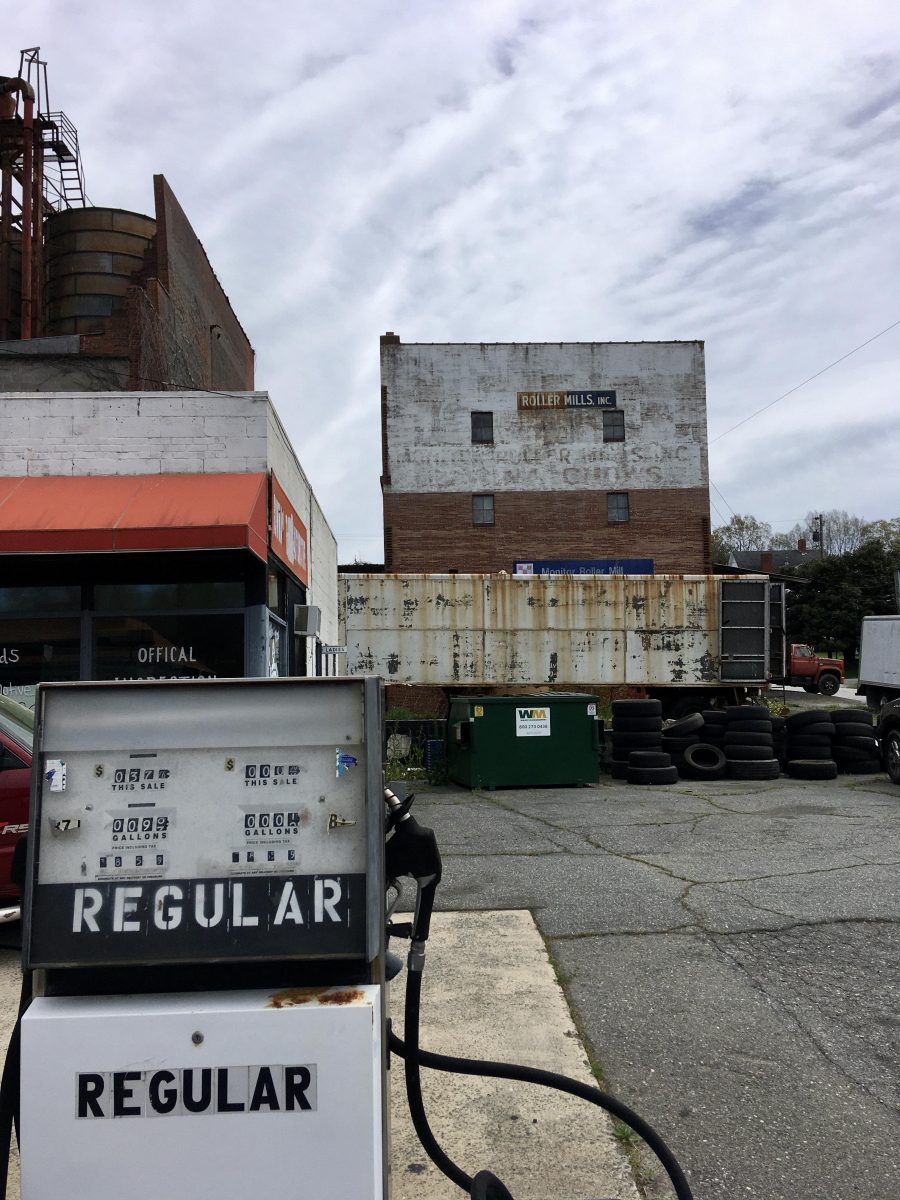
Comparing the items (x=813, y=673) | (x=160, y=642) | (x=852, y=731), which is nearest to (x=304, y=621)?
(x=160, y=642)

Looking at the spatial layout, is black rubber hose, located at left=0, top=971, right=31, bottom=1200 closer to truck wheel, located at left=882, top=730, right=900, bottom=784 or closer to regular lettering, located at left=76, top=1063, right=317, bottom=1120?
regular lettering, located at left=76, top=1063, right=317, bottom=1120

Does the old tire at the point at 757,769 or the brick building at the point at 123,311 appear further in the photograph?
the brick building at the point at 123,311

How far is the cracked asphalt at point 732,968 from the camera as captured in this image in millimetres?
3350

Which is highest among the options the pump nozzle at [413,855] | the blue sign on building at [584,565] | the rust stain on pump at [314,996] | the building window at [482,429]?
the building window at [482,429]

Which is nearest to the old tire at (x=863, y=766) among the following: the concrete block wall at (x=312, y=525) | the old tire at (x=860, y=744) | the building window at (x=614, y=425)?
the old tire at (x=860, y=744)

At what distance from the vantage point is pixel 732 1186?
10.1ft

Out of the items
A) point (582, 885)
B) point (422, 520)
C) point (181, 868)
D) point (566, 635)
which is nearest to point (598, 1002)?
point (582, 885)

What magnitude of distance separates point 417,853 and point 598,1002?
2777mm

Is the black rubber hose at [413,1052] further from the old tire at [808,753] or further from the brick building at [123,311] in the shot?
the brick building at [123,311]

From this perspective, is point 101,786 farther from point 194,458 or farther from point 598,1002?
point 194,458

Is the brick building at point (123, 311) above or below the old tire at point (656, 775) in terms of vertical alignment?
above

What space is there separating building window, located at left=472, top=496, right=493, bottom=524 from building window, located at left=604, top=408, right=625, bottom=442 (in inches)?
208

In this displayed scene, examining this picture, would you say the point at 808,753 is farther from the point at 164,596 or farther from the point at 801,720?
the point at 164,596

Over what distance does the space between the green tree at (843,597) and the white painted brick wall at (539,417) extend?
779 inches
